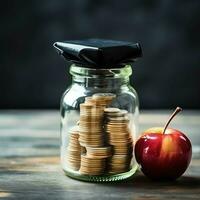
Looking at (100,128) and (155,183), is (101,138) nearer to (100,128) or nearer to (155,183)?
(100,128)

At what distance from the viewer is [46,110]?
198cm

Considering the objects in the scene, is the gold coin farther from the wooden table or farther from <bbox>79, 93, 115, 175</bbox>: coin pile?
the wooden table

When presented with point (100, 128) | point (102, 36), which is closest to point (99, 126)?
point (100, 128)

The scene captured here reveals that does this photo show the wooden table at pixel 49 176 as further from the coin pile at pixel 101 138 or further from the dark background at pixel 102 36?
the dark background at pixel 102 36

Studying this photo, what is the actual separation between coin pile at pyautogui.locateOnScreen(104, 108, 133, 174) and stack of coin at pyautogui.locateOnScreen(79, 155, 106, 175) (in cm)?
2

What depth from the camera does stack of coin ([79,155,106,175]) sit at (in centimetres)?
118

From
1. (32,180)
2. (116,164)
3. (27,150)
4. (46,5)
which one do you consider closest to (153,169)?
(116,164)

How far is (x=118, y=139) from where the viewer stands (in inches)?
46.7

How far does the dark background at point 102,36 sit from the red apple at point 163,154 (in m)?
Result: 0.84

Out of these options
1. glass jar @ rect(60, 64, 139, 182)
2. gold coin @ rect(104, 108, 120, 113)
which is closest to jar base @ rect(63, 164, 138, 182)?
glass jar @ rect(60, 64, 139, 182)

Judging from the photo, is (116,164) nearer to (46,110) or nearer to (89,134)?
(89,134)

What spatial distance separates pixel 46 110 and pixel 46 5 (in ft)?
1.18

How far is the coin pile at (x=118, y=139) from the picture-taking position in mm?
1178

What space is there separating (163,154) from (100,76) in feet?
0.67
